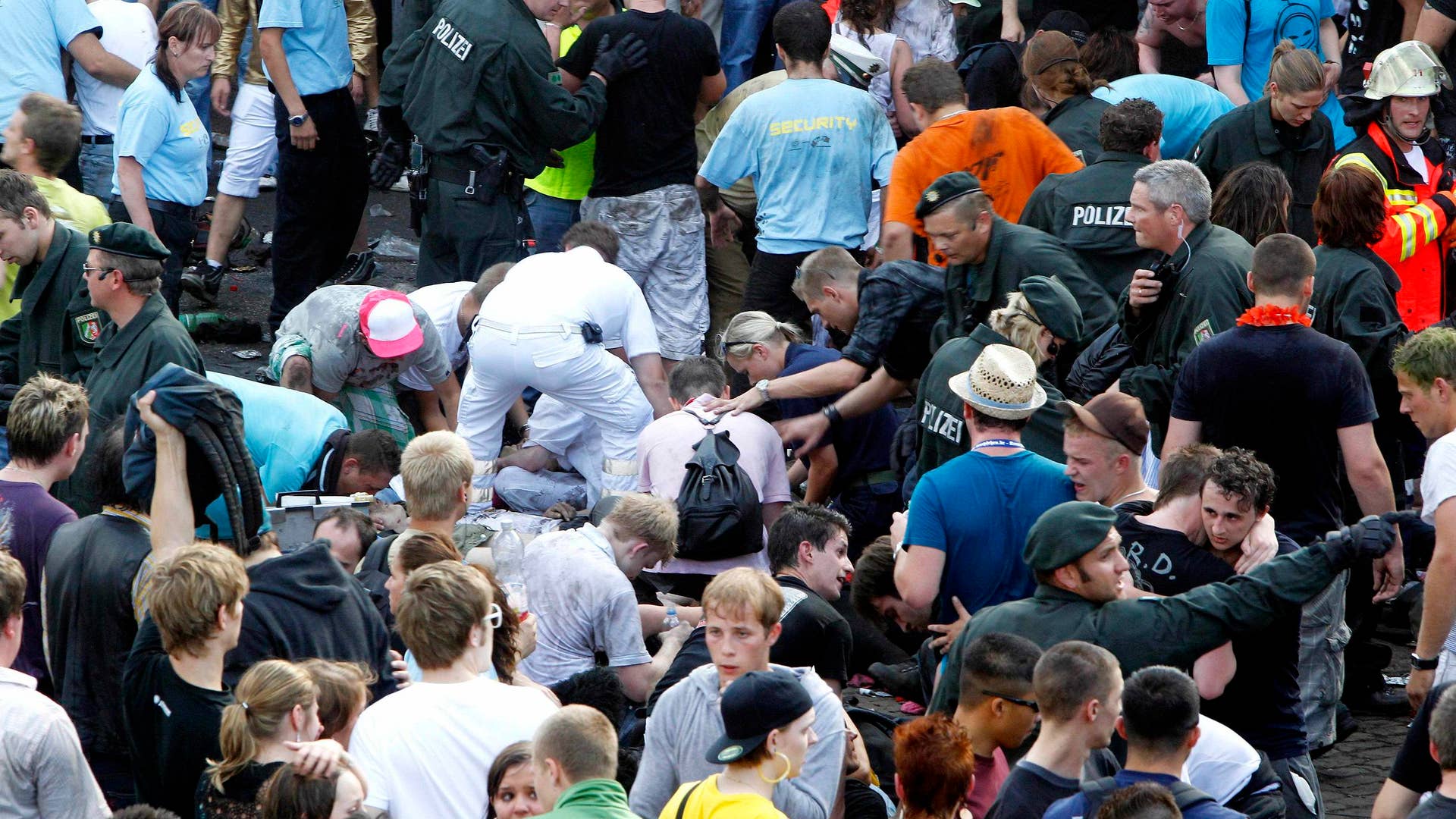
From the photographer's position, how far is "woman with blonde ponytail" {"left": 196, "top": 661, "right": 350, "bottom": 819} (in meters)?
3.79

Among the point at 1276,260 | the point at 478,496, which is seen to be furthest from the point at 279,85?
the point at 1276,260

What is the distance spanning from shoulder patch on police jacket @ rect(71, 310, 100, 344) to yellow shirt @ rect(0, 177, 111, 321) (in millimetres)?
745

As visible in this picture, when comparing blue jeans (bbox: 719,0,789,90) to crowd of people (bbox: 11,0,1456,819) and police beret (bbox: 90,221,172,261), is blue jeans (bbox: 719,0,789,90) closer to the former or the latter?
crowd of people (bbox: 11,0,1456,819)

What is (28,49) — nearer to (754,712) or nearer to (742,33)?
(742,33)

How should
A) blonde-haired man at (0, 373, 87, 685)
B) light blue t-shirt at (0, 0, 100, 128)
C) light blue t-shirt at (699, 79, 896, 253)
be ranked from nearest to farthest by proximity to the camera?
blonde-haired man at (0, 373, 87, 685)
light blue t-shirt at (699, 79, 896, 253)
light blue t-shirt at (0, 0, 100, 128)

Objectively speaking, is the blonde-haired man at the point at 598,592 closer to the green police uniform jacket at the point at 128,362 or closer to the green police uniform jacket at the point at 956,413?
the green police uniform jacket at the point at 956,413

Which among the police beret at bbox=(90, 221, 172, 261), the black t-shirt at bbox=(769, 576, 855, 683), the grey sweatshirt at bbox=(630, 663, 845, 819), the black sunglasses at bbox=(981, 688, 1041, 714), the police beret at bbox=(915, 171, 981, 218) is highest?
the police beret at bbox=(915, 171, 981, 218)

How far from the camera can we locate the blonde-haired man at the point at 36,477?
510 cm

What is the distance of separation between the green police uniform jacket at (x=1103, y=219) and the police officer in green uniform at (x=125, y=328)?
3.45m

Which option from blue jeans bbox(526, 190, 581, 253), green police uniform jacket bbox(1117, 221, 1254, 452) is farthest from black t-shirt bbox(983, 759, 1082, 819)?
blue jeans bbox(526, 190, 581, 253)

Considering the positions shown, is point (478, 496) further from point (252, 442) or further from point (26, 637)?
point (26, 637)

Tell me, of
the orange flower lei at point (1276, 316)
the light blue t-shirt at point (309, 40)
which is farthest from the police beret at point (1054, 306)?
the light blue t-shirt at point (309, 40)

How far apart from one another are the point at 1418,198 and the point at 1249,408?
1924 millimetres

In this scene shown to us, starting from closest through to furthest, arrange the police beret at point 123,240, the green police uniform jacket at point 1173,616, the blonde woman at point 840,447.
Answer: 1. the green police uniform jacket at point 1173,616
2. the police beret at point 123,240
3. the blonde woman at point 840,447
